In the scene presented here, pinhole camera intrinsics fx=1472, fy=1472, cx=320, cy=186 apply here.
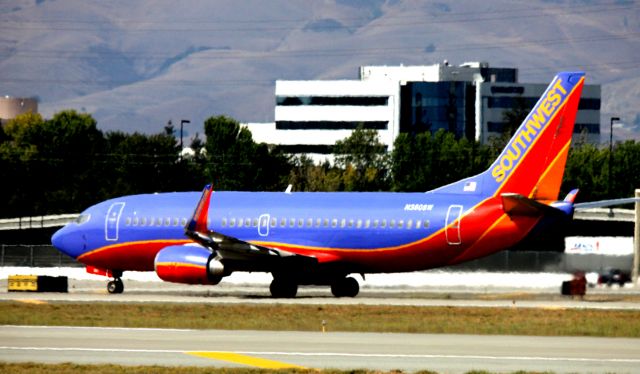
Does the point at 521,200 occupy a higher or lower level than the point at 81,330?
higher

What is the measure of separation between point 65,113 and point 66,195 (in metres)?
33.4

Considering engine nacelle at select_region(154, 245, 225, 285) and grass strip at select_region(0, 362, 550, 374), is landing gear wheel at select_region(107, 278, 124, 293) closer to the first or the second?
engine nacelle at select_region(154, 245, 225, 285)

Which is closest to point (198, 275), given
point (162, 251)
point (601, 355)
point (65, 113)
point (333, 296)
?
point (162, 251)

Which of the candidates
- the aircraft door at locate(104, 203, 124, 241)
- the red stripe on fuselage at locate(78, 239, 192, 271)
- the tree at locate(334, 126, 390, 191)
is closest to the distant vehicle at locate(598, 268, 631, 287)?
the red stripe on fuselage at locate(78, 239, 192, 271)

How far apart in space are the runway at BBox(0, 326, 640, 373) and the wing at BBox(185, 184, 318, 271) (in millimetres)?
15426

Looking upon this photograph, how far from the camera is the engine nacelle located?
59.2 metres

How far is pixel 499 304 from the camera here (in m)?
56.0

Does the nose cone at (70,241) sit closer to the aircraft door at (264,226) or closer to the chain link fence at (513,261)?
the aircraft door at (264,226)

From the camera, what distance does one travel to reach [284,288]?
61594 mm

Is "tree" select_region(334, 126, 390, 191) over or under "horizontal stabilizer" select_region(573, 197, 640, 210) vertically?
over

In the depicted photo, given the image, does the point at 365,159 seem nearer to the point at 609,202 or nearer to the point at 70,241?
the point at 70,241

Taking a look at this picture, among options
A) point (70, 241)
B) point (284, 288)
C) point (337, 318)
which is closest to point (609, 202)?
point (337, 318)

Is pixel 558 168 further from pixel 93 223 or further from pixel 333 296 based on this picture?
pixel 93 223

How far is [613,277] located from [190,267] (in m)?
18.3
